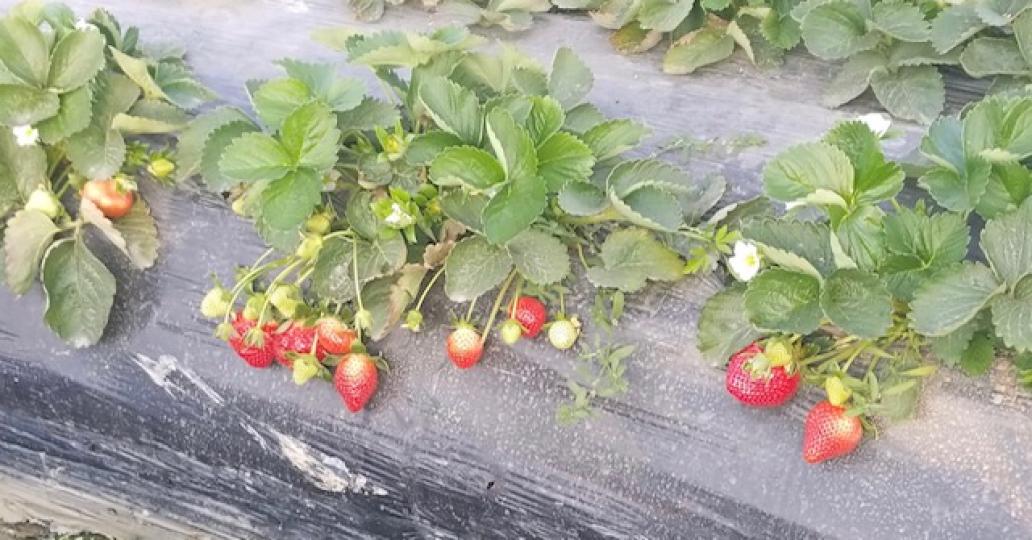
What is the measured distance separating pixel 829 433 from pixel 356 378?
1.91ft

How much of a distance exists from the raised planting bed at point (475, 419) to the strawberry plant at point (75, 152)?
0.05 meters

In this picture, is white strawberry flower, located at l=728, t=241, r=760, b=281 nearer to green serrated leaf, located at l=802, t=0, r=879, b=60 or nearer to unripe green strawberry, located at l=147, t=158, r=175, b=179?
green serrated leaf, located at l=802, t=0, r=879, b=60

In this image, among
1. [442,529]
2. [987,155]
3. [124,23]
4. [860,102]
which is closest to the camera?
[987,155]

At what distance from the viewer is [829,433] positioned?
1.16 m

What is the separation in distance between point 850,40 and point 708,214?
0.38m

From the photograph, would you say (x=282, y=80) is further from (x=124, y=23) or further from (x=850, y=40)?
(x=850, y=40)

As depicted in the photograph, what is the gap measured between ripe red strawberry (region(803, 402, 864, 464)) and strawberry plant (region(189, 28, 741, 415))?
0.23m

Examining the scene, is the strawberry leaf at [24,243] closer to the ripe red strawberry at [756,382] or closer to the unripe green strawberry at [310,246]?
Answer: the unripe green strawberry at [310,246]

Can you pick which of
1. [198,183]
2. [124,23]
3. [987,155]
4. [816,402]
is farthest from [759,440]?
[124,23]

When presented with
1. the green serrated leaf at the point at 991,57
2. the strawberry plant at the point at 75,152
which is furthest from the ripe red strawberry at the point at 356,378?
the green serrated leaf at the point at 991,57

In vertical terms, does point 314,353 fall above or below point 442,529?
above

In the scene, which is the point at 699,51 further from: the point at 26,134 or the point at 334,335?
the point at 26,134

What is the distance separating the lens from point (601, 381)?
1.32 meters

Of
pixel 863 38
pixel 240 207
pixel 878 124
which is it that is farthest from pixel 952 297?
pixel 240 207
